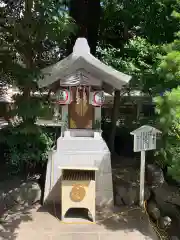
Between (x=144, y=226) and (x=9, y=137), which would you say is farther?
(x=9, y=137)

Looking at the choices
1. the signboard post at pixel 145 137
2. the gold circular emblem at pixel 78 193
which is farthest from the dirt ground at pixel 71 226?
the signboard post at pixel 145 137

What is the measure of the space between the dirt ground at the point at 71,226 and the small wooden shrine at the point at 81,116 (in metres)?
0.46

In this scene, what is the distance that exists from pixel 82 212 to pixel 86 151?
1156mm

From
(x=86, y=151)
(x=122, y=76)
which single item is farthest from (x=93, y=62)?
(x=86, y=151)

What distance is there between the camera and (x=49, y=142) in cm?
612

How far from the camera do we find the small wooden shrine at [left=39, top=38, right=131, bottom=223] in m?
5.23

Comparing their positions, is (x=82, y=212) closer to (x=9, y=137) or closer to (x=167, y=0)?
(x=9, y=137)

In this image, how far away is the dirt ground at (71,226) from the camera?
174 inches

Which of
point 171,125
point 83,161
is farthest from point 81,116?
point 171,125

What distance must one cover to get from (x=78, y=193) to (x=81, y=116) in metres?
1.58

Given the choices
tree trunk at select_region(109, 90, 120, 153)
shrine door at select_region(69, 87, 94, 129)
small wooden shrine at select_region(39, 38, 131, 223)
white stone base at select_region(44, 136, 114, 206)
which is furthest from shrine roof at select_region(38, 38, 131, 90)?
tree trunk at select_region(109, 90, 120, 153)

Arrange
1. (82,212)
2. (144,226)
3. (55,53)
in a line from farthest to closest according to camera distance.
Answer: (55,53) < (82,212) < (144,226)

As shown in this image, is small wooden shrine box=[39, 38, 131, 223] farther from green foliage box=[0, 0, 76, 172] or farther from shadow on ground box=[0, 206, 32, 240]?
shadow on ground box=[0, 206, 32, 240]

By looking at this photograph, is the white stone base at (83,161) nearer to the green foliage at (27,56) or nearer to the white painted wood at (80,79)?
the green foliage at (27,56)
